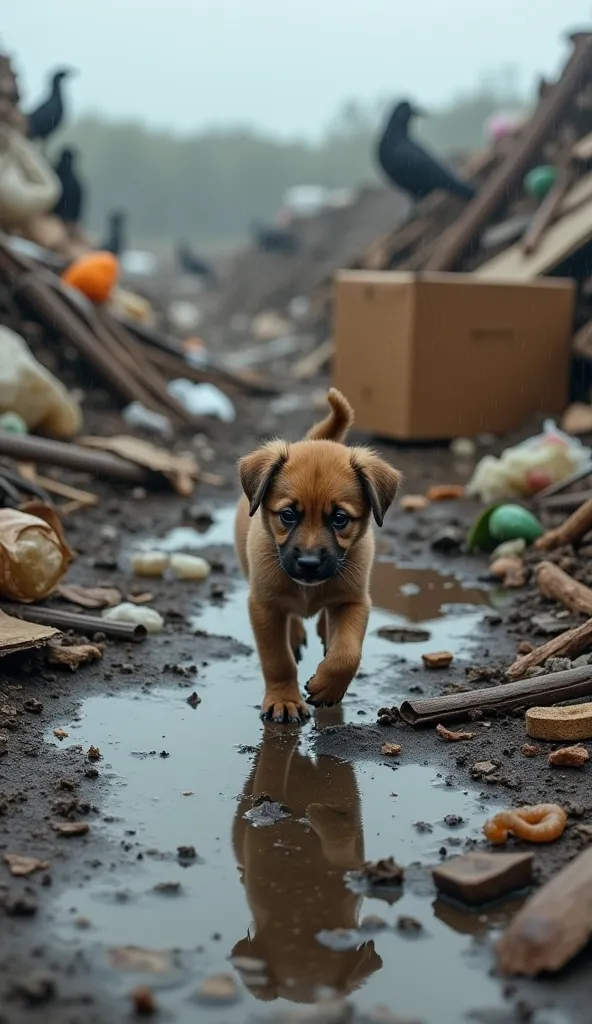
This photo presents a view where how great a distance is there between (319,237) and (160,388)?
49.0 feet

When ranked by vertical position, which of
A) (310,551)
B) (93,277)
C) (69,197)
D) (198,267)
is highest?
(310,551)

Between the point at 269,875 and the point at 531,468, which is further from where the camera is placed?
the point at 531,468

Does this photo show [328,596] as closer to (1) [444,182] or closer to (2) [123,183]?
(1) [444,182]

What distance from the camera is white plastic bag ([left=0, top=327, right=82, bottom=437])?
8.46 metres

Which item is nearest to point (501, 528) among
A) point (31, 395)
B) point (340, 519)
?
point (340, 519)

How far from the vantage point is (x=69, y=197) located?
13.9 meters

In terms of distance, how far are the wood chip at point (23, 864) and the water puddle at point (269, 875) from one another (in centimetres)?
14

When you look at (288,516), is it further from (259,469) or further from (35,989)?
(35,989)

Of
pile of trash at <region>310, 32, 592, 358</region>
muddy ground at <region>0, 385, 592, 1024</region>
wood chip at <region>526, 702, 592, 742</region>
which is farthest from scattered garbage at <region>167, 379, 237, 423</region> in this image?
wood chip at <region>526, 702, 592, 742</region>

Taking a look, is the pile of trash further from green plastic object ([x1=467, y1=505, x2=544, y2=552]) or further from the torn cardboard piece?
the torn cardboard piece

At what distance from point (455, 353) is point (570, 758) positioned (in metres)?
6.29

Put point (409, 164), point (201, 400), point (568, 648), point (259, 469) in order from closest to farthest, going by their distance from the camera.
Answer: point (259, 469) < point (568, 648) < point (201, 400) < point (409, 164)

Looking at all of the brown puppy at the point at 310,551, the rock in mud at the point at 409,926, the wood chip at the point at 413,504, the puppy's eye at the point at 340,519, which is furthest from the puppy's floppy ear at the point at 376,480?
the wood chip at the point at 413,504

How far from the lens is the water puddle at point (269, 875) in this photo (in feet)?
8.53
